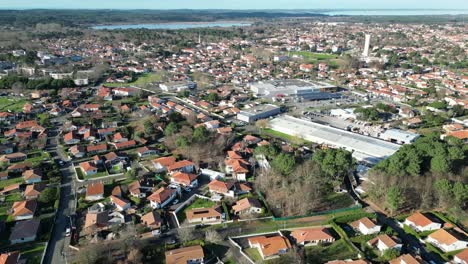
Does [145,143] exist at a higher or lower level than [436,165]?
lower

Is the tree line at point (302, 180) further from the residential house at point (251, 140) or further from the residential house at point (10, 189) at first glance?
the residential house at point (10, 189)

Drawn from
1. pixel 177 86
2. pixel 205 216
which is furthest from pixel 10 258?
pixel 177 86

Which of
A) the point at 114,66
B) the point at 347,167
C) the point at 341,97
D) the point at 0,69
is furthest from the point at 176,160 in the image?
the point at 0,69

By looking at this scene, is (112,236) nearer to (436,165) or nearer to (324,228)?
(324,228)

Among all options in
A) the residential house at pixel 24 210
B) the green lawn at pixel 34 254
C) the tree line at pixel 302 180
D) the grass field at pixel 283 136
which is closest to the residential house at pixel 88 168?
the residential house at pixel 24 210

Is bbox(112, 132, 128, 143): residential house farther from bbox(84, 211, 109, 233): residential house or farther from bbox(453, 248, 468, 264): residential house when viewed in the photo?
bbox(453, 248, 468, 264): residential house

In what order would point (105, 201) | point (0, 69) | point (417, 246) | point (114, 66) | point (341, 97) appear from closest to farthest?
1. point (417, 246)
2. point (105, 201)
3. point (341, 97)
4. point (0, 69)
5. point (114, 66)

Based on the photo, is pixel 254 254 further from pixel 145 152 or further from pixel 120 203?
pixel 145 152
